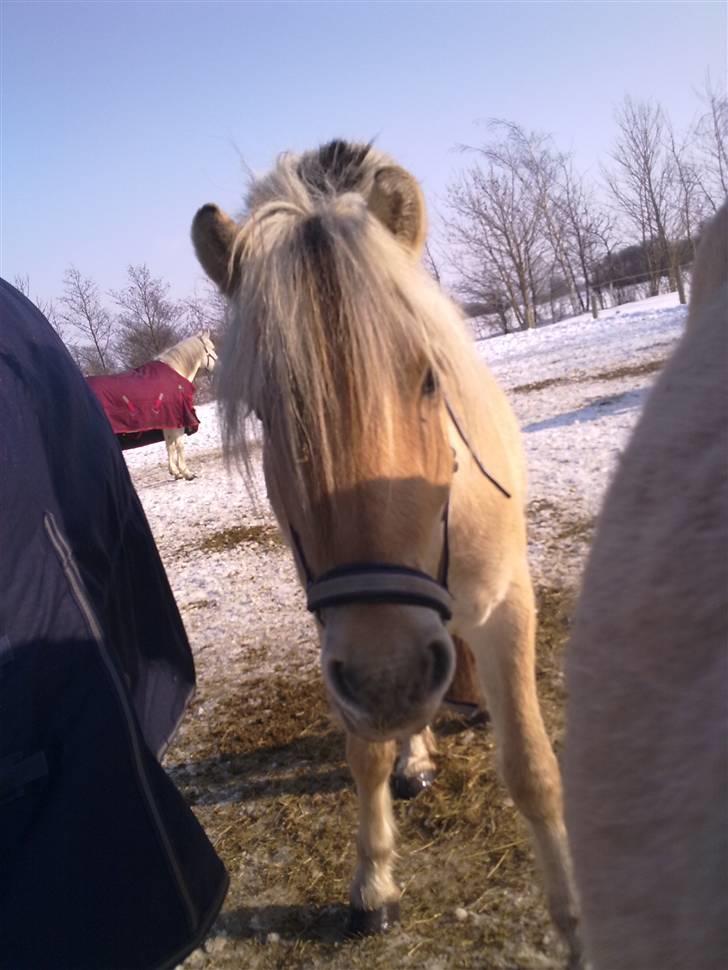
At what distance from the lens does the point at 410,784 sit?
2.89 metres

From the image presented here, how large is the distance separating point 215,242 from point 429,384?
893mm

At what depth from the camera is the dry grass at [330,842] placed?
2.20m

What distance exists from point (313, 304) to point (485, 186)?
2761 centimetres

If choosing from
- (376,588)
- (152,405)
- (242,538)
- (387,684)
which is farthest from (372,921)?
(152,405)

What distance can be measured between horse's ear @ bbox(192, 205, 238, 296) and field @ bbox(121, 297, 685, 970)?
2.69ft

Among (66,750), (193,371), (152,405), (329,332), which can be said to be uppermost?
(193,371)

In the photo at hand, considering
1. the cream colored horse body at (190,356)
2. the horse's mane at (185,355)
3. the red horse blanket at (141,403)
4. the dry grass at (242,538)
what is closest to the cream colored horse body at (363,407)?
the dry grass at (242,538)

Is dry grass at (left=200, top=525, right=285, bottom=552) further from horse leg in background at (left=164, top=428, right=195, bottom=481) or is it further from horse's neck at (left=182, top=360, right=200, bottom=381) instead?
horse's neck at (left=182, top=360, right=200, bottom=381)

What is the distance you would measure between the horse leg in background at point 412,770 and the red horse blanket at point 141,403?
9750 mm

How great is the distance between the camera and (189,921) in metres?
1.73

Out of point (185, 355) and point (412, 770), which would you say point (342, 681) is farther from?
point (185, 355)

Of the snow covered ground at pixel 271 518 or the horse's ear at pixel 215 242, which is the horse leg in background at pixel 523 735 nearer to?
the snow covered ground at pixel 271 518

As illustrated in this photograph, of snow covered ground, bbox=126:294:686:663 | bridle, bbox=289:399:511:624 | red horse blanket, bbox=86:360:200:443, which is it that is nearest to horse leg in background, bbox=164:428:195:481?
red horse blanket, bbox=86:360:200:443

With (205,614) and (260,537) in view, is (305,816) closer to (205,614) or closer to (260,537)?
(205,614)
